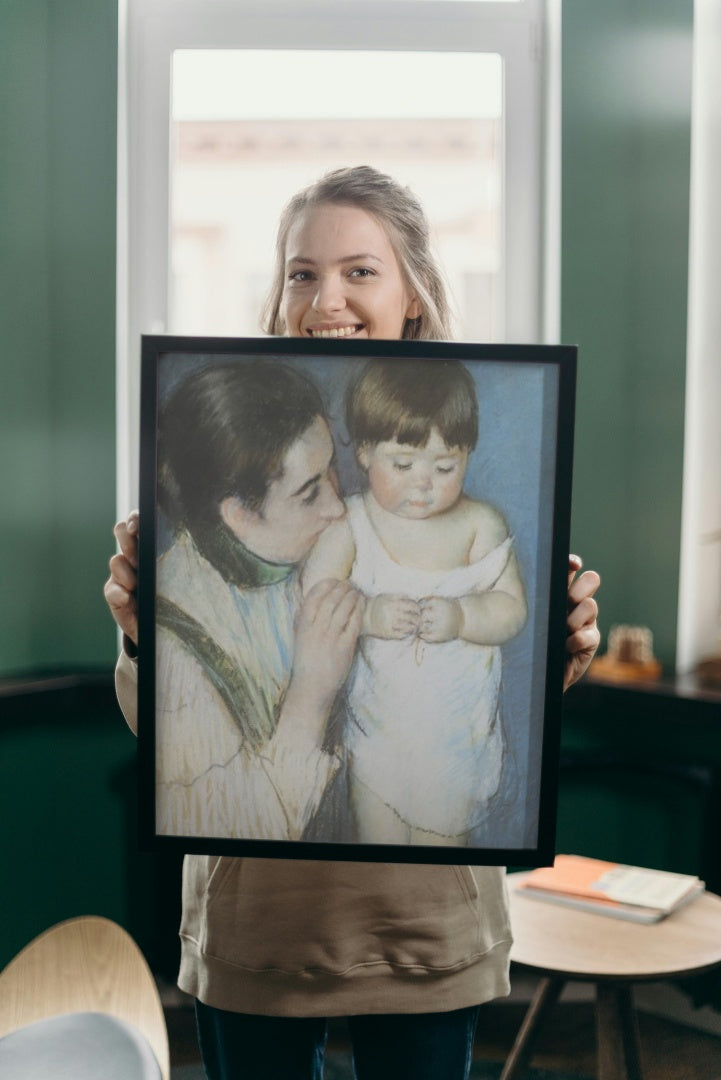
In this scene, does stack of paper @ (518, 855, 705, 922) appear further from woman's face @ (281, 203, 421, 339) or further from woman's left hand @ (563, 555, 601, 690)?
woman's face @ (281, 203, 421, 339)

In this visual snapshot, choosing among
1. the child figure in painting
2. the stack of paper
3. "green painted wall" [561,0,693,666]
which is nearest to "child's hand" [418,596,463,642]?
the child figure in painting

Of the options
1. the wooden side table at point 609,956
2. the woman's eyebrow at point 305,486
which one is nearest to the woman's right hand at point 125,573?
the woman's eyebrow at point 305,486

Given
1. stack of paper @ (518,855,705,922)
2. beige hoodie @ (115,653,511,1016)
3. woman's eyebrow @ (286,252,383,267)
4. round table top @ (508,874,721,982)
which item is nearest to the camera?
beige hoodie @ (115,653,511,1016)

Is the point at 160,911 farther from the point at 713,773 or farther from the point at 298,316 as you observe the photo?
the point at 298,316

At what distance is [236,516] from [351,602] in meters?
0.13

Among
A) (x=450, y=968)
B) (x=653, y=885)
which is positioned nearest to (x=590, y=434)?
(x=653, y=885)

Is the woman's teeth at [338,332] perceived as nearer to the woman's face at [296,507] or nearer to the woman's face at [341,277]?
A: the woman's face at [341,277]

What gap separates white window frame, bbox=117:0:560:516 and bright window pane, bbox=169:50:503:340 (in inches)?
1.4

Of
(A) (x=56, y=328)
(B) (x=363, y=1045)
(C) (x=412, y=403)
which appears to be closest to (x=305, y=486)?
(C) (x=412, y=403)

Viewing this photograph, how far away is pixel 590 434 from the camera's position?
2.64m

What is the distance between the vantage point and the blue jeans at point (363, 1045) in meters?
1.08

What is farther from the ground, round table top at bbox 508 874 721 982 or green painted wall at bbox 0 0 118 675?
green painted wall at bbox 0 0 118 675

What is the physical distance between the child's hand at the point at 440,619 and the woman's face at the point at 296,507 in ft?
0.39

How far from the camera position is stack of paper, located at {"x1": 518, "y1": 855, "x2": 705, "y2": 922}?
1.87 metres
